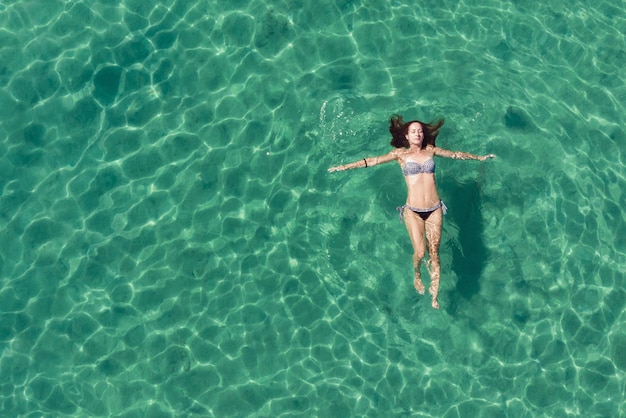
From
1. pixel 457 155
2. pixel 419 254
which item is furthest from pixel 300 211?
pixel 457 155

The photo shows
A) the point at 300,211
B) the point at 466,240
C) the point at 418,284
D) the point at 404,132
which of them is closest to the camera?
the point at 418,284

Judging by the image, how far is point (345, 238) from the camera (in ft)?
39.7

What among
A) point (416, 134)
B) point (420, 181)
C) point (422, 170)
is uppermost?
point (416, 134)

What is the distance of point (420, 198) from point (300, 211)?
2007 millimetres

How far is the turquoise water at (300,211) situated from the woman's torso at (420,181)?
35.2 inches

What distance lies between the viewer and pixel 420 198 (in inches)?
446

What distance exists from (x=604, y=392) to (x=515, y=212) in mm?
3020

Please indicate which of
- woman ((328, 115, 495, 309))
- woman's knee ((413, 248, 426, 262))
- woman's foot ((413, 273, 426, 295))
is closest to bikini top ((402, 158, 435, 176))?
woman ((328, 115, 495, 309))

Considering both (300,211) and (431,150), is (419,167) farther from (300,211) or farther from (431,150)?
(300,211)

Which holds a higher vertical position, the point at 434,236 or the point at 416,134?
the point at 416,134

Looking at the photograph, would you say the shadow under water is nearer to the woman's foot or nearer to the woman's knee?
the woman's foot

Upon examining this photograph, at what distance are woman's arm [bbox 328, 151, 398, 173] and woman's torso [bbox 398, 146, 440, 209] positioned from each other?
214mm

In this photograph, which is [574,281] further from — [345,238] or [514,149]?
[345,238]

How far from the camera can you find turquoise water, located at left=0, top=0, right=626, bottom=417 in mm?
11438
